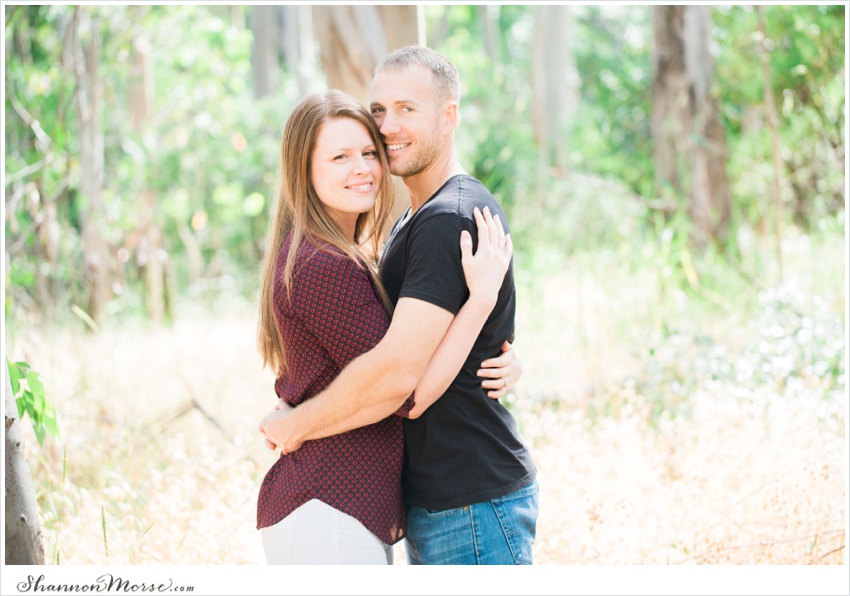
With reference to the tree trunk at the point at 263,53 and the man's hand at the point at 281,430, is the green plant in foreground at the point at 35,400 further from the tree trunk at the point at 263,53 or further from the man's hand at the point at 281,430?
the tree trunk at the point at 263,53

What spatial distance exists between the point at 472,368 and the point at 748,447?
2051mm

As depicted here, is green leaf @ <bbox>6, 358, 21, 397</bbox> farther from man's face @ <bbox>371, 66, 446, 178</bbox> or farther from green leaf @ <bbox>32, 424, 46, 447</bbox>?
man's face @ <bbox>371, 66, 446, 178</bbox>

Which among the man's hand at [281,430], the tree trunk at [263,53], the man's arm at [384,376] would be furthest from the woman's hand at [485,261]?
the tree trunk at [263,53]

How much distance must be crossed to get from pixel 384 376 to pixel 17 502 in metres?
1.35

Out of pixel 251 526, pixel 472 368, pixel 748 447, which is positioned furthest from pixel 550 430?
pixel 472 368

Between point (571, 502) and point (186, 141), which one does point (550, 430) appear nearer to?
point (571, 502)

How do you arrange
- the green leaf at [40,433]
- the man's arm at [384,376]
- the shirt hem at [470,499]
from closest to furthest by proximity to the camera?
the man's arm at [384,376] < the shirt hem at [470,499] < the green leaf at [40,433]

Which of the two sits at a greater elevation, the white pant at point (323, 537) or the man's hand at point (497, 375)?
the man's hand at point (497, 375)

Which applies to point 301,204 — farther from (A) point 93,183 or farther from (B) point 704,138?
(B) point 704,138

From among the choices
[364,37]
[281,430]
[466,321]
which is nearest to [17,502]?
[281,430]

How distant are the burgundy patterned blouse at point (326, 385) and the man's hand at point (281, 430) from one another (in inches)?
1.1

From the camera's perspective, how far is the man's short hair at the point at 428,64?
2.54 meters

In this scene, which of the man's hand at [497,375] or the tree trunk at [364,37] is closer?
the man's hand at [497,375]

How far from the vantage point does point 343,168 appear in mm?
2400
